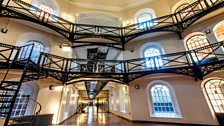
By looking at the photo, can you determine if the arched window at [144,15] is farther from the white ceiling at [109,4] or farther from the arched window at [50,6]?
the arched window at [50,6]

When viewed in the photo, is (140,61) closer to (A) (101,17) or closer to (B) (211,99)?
(B) (211,99)

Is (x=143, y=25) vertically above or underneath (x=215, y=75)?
above

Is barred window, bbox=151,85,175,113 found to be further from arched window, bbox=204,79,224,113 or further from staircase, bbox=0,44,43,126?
staircase, bbox=0,44,43,126

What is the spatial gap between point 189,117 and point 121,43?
5.56m

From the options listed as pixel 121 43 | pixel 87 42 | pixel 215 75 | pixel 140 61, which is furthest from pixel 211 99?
pixel 87 42

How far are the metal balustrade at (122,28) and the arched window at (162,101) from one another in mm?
3365

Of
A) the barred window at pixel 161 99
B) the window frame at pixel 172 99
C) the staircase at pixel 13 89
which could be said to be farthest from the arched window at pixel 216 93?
the staircase at pixel 13 89

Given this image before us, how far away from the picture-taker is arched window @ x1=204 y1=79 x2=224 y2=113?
499 cm

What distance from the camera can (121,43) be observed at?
7.72m

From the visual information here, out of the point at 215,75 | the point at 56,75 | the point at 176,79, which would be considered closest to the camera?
the point at 215,75

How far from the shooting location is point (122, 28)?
812 centimetres

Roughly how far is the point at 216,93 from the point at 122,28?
6460 millimetres

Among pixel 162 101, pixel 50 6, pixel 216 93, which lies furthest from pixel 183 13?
pixel 50 6

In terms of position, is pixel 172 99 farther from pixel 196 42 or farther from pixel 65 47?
pixel 65 47
